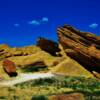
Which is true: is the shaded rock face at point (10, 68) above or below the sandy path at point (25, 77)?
above

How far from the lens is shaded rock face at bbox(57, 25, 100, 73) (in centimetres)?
7131

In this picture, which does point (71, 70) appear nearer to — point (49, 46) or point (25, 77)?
point (25, 77)

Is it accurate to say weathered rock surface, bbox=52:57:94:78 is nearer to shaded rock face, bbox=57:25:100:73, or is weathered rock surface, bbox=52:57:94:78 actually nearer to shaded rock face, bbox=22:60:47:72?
shaded rock face, bbox=57:25:100:73

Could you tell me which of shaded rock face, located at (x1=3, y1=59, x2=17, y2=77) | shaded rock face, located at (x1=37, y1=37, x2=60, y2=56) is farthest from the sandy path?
shaded rock face, located at (x1=37, y1=37, x2=60, y2=56)

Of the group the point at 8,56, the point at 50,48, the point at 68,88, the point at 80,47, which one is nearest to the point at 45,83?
the point at 68,88

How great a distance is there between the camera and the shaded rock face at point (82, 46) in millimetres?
71312

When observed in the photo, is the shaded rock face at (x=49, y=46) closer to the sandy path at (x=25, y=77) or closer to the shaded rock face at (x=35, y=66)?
the shaded rock face at (x=35, y=66)

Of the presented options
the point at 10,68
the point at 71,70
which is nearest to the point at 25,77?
the point at 10,68

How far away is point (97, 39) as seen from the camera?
72.6 meters

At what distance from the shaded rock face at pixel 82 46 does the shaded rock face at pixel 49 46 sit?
554 cm

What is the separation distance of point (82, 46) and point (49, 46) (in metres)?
11.0

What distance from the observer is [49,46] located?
8231cm

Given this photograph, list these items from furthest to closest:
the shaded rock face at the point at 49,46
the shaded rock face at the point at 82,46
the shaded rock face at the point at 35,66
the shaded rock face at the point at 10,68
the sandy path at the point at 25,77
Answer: the shaded rock face at the point at 49,46, the shaded rock face at the point at 35,66, the shaded rock face at the point at 82,46, the shaded rock face at the point at 10,68, the sandy path at the point at 25,77

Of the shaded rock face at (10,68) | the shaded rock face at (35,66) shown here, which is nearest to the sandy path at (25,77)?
the shaded rock face at (10,68)
